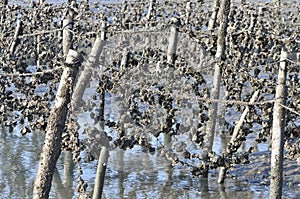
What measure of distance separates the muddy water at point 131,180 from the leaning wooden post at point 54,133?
14.4 feet

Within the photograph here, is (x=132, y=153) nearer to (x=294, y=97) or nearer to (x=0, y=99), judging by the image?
(x=0, y=99)

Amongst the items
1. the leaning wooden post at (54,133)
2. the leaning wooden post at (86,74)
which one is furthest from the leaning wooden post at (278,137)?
the leaning wooden post at (54,133)

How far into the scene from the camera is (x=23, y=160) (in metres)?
15.6

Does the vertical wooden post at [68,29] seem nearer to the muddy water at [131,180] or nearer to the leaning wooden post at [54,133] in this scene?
the leaning wooden post at [54,133]

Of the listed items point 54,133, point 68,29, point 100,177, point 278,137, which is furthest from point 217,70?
point 54,133

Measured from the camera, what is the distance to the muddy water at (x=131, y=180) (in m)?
13.3

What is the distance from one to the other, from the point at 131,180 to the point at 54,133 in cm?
559

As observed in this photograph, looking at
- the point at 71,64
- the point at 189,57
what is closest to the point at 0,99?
the point at 71,64

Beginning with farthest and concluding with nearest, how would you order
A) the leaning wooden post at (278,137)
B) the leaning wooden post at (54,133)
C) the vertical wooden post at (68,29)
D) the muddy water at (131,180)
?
1. the muddy water at (131,180)
2. the vertical wooden post at (68,29)
3. the leaning wooden post at (278,137)
4. the leaning wooden post at (54,133)

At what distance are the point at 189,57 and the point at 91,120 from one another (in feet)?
25.9

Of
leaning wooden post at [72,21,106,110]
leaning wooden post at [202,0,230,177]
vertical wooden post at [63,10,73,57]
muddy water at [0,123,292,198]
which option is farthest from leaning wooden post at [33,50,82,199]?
leaning wooden post at [202,0,230,177]

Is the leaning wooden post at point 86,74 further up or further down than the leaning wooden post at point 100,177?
further up

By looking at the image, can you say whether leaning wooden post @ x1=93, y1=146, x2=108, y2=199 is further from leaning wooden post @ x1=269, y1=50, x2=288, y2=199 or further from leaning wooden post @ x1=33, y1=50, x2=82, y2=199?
leaning wooden post @ x1=33, y1=50, x2=82, y2=199

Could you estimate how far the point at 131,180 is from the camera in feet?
46.7
